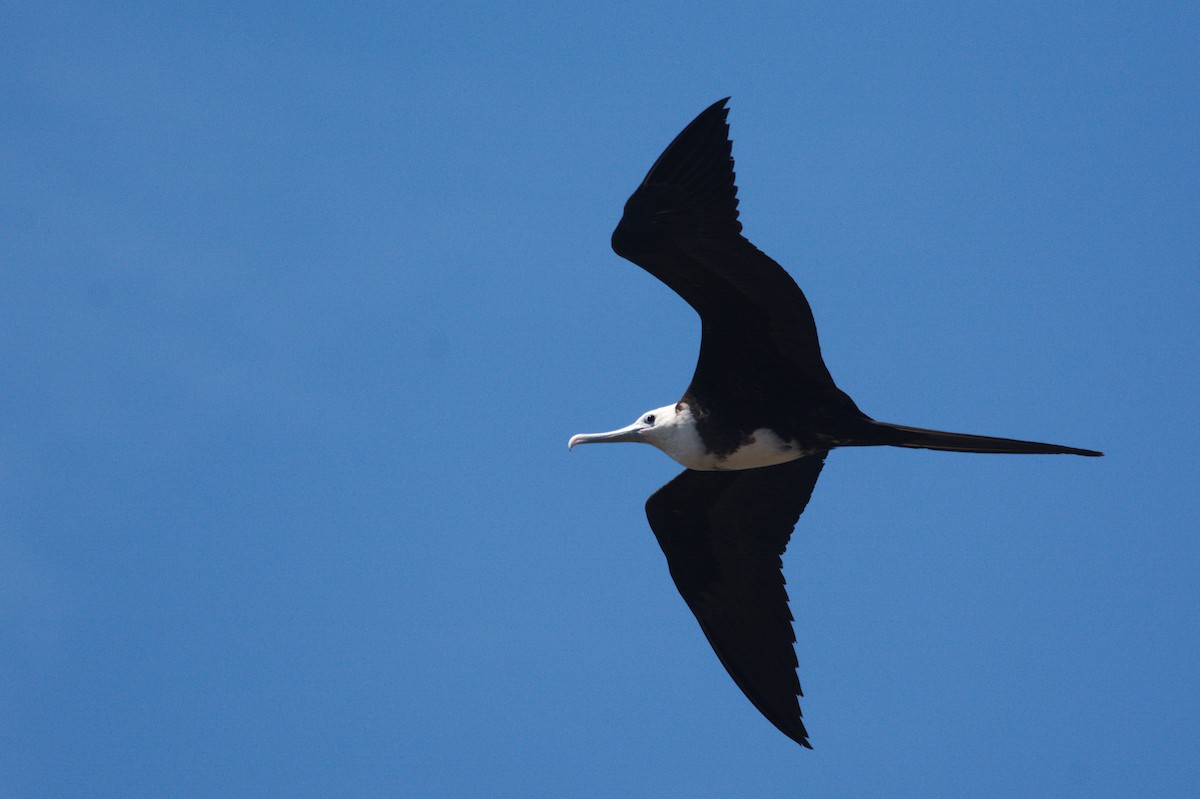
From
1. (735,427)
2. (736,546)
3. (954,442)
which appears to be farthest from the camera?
(736,546)

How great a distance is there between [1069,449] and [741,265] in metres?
1.58

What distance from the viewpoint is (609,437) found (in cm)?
720

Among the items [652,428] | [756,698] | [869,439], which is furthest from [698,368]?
[756,698]

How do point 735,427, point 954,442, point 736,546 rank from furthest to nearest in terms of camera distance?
point 736,546, point 735,427, point 954,442

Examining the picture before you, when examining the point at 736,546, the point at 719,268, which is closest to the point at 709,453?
the point at 736,546

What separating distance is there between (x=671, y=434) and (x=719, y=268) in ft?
3.14

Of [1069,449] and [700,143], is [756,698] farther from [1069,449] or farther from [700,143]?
[700,143]

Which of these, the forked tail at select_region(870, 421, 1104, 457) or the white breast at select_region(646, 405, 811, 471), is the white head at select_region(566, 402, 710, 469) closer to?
the white breast at select_region(646, 405, 811, 471)

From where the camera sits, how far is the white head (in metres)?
6.91

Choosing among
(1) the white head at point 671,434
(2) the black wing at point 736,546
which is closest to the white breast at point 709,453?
(1) the white head at point 671,434

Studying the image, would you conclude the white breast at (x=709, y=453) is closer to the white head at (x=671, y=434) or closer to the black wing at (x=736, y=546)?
the white head at (x=671, y=434)

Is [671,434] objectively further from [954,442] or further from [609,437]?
[954,442]

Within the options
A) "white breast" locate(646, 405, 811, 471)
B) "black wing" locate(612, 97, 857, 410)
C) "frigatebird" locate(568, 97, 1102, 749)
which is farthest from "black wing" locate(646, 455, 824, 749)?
"black wing" locate(612, 97, 857, 410)

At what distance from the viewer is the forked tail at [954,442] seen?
5.98 m
